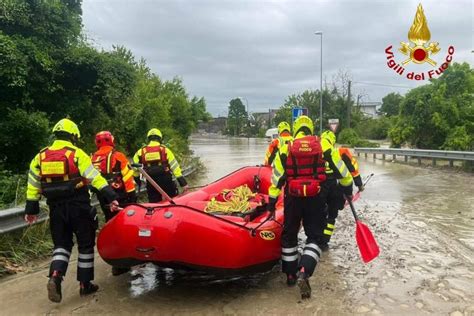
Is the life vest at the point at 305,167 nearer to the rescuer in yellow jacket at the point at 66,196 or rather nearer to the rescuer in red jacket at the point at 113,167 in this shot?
the rescuer in yellow jacket at the point at 66,196

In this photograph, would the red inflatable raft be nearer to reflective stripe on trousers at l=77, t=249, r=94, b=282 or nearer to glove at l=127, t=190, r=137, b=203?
reflective stripe on trousers at l=77, t=249, r=94, b=282

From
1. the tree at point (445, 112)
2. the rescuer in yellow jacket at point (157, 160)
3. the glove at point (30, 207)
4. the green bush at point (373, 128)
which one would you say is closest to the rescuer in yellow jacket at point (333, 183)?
the rescuer in yellow jacket at point (157, 160)

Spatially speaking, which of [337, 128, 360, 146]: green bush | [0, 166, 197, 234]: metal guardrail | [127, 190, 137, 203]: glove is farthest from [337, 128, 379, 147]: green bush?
[0, 166, 197, 234]: metal guardrail

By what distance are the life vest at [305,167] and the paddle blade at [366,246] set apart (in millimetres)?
997

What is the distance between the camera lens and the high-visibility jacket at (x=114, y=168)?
6023mm

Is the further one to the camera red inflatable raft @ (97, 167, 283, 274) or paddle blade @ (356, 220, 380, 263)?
paddle blade @ (356, 220, 380, 263)

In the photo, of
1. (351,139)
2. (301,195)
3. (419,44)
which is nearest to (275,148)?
(301,195)

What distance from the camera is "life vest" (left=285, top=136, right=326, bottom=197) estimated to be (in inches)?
197

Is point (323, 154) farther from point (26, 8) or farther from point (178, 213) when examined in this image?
point (26, 8)

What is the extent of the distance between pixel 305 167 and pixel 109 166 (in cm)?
256

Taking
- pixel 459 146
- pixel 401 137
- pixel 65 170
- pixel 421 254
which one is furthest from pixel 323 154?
pixel 401 137

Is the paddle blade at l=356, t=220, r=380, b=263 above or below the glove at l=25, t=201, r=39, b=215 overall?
below

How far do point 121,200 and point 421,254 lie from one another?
414 centimetres

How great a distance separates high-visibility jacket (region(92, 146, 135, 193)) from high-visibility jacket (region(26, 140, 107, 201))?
44.4 inches
